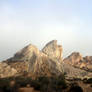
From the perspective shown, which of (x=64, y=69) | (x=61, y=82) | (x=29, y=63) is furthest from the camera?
(x=64, y=69)

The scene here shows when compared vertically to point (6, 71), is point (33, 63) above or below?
above

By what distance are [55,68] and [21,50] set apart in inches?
443

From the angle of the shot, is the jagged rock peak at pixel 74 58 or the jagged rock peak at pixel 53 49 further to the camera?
the jagged rock peak at pixel 74 58

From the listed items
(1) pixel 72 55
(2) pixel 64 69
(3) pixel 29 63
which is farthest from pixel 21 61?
(1) pixel 72 55

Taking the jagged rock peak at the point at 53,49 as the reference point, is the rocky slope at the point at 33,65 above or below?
below

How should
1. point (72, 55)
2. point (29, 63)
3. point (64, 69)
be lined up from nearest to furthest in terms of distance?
point (29, 63)
point (64, 69)
point (72, 55)

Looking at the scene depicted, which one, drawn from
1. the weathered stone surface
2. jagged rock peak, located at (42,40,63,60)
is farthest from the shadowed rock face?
jagged rock peak, located at (42,40,63,60)

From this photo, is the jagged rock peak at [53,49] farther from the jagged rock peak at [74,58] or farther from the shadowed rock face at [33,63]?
the jagged rock peak at [74,58]

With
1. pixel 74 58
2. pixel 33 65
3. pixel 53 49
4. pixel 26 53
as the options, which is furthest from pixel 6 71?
pixel 74 58

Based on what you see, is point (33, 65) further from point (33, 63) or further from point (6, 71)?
point (6, 71)

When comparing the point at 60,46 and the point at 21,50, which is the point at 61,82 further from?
the point at 60,46

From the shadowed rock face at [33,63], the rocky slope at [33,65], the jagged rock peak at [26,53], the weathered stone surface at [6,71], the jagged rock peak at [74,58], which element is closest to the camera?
the weathered stone surface at [6,71]

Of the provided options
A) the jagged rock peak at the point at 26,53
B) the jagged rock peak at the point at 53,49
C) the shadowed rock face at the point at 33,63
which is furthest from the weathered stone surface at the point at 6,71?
the jagged rock peak at the point at 53,49

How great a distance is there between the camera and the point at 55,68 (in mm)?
50906
